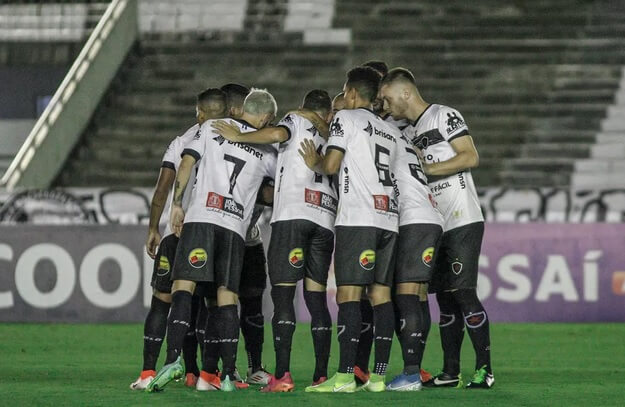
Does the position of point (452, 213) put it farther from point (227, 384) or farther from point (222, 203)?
point (227, 384)

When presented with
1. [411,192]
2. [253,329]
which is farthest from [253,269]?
[411,192]

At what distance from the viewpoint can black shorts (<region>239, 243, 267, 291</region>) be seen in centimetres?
837

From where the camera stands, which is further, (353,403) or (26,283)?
(26,283)

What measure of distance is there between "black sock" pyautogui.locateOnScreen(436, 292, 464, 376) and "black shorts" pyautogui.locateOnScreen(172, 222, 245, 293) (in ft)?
4.35

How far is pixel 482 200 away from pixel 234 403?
302 inches

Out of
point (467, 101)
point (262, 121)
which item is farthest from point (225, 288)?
point (467, 101)

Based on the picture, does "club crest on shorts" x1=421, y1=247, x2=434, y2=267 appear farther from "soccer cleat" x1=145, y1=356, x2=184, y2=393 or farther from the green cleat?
"soccer cleat" x1=145, y1=356, x2=184, y2=393

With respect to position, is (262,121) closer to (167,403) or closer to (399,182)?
(399,182)

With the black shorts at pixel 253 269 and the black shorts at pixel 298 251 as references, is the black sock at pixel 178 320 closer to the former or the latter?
the black shorts at pixel 298 251

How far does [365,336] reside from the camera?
8.27m

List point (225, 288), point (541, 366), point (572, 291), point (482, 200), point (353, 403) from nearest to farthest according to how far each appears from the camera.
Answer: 1. point (353, 403)
2. point (225, 288)
3. point (541, 366)
4. point (572, 291)
5. point (482, 200)

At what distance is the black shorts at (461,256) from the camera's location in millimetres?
7961

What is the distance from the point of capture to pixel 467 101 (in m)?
18.5

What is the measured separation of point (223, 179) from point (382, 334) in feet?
4.29
